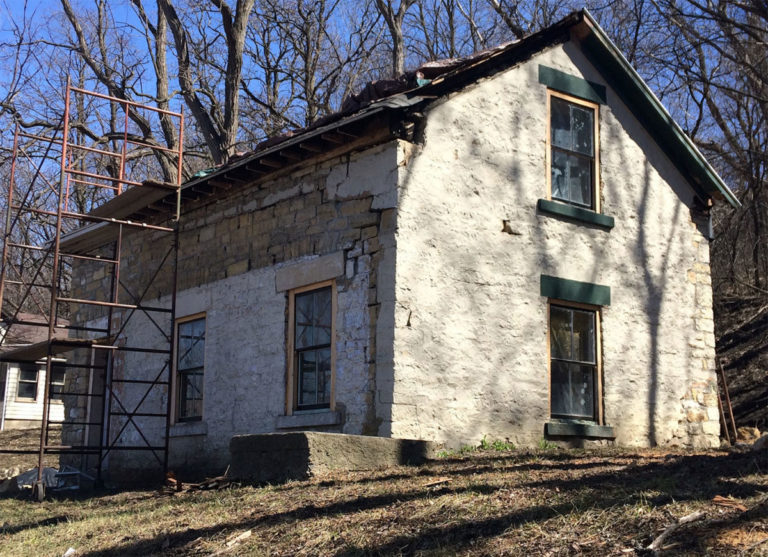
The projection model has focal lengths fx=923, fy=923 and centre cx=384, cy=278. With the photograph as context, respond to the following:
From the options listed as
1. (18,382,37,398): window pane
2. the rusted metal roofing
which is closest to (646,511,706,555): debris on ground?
the rusted metal roofing

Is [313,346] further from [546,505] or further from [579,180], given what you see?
[546,505]

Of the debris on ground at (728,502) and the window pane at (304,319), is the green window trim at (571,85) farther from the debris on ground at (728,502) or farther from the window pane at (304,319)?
the debris on ground at (728,502)

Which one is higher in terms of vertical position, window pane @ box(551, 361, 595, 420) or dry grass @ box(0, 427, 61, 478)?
window pane @ box(551, 361, 595, 420)

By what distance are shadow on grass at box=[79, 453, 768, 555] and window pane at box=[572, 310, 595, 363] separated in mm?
3865

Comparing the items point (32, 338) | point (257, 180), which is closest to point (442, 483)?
point (257, 180)

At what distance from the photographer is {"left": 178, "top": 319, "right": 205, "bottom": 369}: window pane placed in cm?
1335

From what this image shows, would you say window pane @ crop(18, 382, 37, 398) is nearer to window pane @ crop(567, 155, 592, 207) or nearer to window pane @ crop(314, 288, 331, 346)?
window pane @ crop(314, 288, 331, 346)

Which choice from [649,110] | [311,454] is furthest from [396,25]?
[311,454]

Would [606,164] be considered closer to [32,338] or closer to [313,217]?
[313,217]

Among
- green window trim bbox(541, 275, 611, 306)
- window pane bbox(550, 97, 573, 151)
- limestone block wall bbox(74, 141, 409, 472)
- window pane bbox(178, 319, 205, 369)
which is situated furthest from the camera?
window pane bbox(178, 319, 205, 369)

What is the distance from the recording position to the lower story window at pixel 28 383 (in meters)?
30.0

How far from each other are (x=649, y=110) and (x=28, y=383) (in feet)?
77.7

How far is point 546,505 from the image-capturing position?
6.24 meters

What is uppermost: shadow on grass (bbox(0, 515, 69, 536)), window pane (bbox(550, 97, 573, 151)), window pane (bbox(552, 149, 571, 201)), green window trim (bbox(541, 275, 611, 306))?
window pane (bbox(550, 97, 573, 151))
